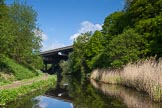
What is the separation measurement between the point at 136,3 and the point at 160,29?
26.6ft

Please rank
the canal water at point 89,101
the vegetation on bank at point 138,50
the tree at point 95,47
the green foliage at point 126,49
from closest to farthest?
1. the canal water at point 89,101
2. the vegetation on bank at point 138,50
3. the green foliage at point 126,49
4. the tree at point 95,47

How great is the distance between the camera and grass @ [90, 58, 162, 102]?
21.1 meters

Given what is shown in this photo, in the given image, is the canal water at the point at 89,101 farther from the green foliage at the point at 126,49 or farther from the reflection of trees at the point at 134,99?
the green foliage at the point at 126,49

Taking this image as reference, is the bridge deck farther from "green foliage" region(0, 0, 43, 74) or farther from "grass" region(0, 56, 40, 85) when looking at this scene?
"grass" region(0, 56, 40, 85)

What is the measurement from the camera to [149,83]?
74.8ft

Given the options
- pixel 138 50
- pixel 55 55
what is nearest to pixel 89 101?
pixel 138 50

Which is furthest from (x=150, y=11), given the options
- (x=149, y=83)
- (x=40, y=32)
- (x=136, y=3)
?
(x=149, y=83)

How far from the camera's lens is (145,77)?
78.9 ft

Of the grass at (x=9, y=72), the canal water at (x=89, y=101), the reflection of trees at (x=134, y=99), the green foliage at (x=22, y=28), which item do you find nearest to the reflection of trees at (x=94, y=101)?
the canal water at (x=89, y=101)

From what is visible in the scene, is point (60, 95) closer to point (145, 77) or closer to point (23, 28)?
point (145, 77)

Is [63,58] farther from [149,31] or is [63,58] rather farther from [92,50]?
[149,31]

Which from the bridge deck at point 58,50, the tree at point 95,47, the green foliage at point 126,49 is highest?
the bridge deck at point 58,50

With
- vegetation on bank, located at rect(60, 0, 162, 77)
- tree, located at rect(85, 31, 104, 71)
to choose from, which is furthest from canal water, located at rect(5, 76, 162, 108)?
tree, located at rect(85, 31, 104, 71)

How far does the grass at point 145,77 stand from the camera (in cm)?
2109
